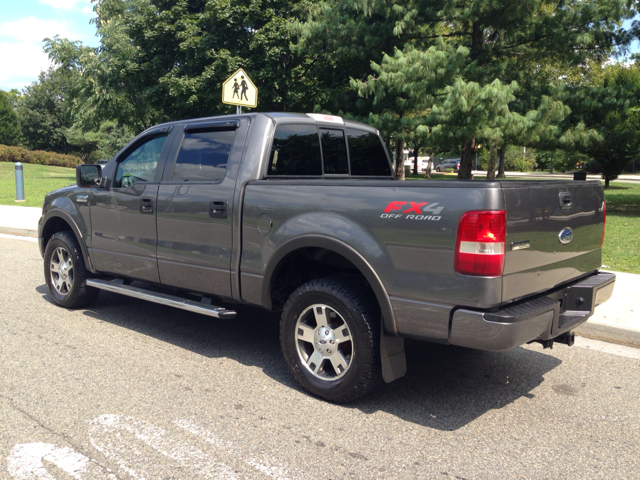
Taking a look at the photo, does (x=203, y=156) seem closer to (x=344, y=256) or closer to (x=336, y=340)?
(x=344, y=256)

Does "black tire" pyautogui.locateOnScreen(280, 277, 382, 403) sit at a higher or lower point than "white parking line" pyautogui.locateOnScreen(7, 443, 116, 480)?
higher

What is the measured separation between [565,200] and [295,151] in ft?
6.95

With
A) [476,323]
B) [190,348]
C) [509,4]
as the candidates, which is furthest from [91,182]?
[509,4]

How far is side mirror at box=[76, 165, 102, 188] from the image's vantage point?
5594 mm

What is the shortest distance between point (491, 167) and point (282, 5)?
49.3 feet

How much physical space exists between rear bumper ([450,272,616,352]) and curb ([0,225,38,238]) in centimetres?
1079

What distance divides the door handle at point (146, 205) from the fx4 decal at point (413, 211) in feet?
7.88

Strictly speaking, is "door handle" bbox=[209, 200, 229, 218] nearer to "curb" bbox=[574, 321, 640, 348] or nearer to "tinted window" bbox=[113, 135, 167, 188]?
"tinted window" bbox=[113, 135, 167, 188]

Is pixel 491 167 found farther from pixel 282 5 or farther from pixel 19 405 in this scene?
pixel 19 405

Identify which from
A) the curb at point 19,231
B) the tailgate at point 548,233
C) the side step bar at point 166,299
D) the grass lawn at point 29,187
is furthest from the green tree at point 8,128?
the tailgate at point 548,233

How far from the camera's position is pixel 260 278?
419 cm

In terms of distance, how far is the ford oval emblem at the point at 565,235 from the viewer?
3681mm

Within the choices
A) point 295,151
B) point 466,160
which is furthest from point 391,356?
point 466,160

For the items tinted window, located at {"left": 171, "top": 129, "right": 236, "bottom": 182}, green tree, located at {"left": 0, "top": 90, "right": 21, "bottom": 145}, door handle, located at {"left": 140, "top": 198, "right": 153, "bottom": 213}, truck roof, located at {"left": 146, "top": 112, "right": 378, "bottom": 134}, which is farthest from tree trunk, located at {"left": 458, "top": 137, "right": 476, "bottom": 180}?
green tree, located at {"left": 0, "top": 90, "right": 21, "bottom": 145}
